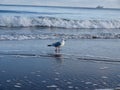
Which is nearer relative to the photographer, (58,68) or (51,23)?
(58,68)

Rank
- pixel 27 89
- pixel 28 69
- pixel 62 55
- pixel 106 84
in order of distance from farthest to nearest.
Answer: pixel 62 55 → pixel 28 69 → pixel 106 84 → pixel 27 89

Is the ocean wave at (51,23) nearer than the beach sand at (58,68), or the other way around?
the beach sand at (58,68)

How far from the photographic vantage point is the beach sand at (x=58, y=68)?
961cm

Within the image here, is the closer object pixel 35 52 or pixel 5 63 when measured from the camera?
pixel 5 63

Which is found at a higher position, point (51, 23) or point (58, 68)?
point (51, 23)

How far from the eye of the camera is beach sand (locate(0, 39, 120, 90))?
9609 millimetres

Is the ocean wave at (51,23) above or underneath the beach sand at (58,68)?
above

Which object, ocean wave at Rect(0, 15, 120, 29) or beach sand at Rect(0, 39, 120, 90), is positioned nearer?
beach sand at Rect(0, 39, 120, 90)

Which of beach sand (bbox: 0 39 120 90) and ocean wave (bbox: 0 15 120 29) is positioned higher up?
ocean wave (bbox: 0 15 120 29)

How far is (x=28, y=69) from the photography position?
11.5m

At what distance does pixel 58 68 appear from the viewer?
11734mm

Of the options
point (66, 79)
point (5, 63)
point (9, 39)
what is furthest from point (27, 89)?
point (9, 39)

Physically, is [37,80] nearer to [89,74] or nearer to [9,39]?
[89,74]

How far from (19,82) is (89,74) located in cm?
221
